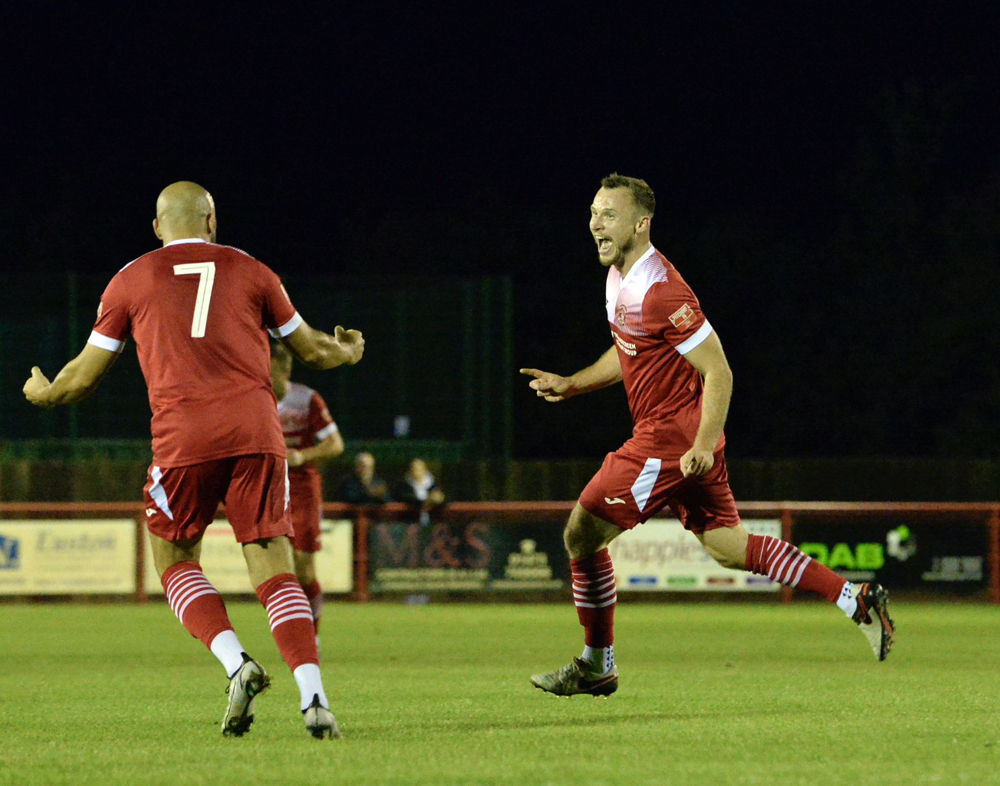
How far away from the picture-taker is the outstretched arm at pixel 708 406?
6.57 metres

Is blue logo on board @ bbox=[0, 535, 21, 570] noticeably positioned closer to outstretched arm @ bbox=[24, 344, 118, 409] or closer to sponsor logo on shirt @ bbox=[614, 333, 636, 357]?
sponsor logo on shirt @ bbox=[614, 333, 636, 357]

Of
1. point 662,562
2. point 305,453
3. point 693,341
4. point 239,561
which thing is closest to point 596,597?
point 693,341

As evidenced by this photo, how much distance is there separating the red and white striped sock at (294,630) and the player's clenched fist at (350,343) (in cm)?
84

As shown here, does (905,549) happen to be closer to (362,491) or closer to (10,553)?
(362,491)

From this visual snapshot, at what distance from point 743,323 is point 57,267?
56.1 feet

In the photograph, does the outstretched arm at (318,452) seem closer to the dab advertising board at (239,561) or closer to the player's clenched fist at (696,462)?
the player's clenched fist at (696,462)

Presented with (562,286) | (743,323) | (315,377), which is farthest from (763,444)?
(315,377)

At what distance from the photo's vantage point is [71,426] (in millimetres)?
19719

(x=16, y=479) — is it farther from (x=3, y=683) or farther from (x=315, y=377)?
(x=3, y=683)

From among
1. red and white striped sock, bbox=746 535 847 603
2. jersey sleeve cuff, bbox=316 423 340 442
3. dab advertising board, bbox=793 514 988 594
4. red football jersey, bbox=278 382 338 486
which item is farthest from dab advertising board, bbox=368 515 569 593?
red and white striped sock, bbox=746 535 847 603

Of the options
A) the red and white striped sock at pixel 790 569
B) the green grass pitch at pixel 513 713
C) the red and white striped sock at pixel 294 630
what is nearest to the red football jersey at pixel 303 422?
the green grass pitch at pixel 513 713

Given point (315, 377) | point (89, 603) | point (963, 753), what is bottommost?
point (89, 603)

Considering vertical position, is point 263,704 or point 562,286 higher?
point 562,286

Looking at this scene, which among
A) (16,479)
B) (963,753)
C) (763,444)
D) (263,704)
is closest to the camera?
(963,753)
